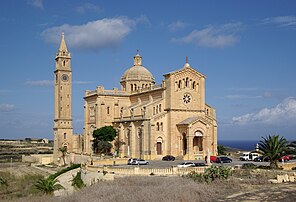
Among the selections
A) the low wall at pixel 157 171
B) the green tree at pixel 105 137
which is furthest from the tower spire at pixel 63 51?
the low wall at pixel 157 171

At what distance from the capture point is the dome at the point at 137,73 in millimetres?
82000

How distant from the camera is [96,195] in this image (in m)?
33.6

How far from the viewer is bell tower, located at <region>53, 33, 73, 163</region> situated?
78500 mm

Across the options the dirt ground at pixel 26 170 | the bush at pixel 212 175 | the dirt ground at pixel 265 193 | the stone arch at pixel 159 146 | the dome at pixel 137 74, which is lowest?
the dirt ground at pixel 26 170

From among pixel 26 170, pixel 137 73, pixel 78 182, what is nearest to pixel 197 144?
pixel 137 73

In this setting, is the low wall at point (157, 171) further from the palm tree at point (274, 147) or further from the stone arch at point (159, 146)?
the stone arch at point (159, 146)

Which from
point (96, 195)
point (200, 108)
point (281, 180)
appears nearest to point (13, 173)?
point (200, 108)

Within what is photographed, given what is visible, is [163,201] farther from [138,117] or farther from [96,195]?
[138,117]

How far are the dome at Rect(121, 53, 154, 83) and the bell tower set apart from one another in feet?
34.2

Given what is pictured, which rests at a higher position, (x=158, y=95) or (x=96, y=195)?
(x=158, y=95)

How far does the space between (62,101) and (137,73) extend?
14430 millimetres

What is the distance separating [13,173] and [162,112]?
2692 centimetres

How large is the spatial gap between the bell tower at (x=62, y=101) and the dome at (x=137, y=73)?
34.2 ft

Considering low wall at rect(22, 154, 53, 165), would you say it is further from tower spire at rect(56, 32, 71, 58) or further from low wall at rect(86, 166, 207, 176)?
low wall at rect(86, 166, 207, 176)
